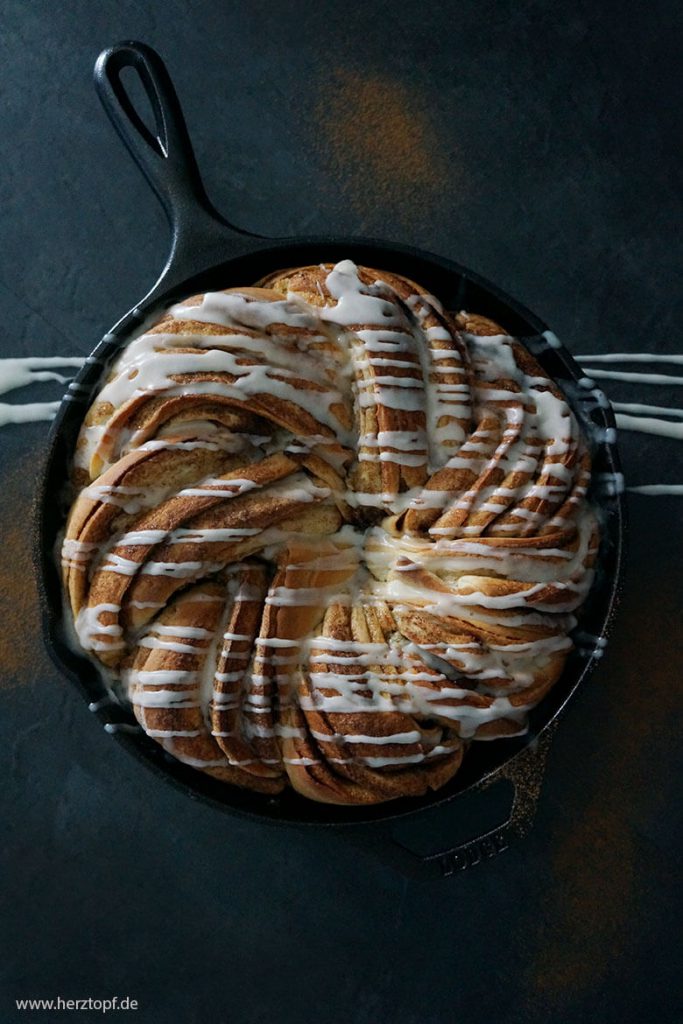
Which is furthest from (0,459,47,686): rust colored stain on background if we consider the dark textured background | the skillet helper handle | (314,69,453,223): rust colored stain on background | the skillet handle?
(314,69,453,223): rust colored stain on background

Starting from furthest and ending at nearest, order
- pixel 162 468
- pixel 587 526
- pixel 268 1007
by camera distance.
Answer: pixel 268 1007 → pixel 587 526 → pixel 162 468

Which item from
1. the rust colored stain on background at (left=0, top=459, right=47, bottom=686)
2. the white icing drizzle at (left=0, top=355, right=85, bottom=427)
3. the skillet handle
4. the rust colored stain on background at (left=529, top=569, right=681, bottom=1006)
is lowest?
the rust colored stain on background at (left=529, top=569, right=681, bottom=1006)

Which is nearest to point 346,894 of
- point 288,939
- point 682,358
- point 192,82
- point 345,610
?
point 288,939

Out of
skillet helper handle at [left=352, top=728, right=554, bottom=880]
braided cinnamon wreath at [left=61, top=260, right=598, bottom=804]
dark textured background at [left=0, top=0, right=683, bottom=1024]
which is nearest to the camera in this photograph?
braided cinnamon wreath at [left=61, top=260, right=598, bottom=804]

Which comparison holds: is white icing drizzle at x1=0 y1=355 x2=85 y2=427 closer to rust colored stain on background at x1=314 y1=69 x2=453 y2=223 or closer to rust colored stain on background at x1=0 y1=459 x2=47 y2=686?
rust colored stain on background at x1=0 y1=459 x2=47 y2=686

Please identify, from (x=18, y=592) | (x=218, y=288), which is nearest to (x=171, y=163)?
(x=218, y=288)

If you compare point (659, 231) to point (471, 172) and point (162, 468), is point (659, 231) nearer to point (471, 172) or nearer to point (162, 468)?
point (471, 172)

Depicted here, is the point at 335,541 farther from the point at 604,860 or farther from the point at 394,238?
the point at 604,860

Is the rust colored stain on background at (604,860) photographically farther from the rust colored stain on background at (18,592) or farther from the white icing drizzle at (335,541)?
the rust colored stain on background at (18,592)

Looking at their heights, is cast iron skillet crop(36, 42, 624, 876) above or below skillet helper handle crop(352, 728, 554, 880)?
above
